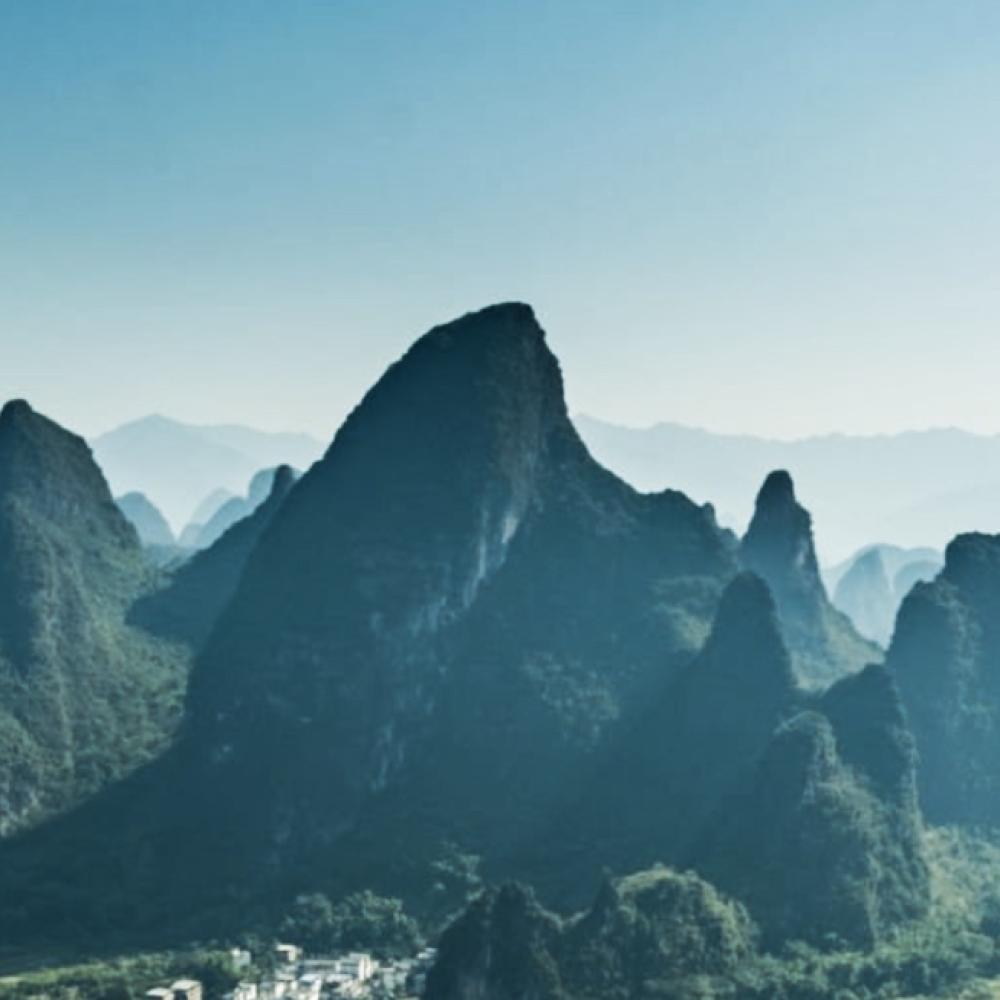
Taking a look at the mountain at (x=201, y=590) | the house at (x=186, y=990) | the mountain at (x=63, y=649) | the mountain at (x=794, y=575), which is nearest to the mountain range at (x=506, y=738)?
the mountain at (x=63, y=649)

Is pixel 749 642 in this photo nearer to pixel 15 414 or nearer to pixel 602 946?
pixel 602 946

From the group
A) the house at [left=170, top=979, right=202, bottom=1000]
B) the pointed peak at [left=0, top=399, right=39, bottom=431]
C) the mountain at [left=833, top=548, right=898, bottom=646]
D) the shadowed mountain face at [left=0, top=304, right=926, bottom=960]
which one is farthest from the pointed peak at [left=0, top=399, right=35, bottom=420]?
the mountain at [left=833, top=548, right=898, bottom=646]

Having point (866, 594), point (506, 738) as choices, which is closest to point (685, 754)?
point (506, 738)

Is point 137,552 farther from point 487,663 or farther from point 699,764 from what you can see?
point 699,764

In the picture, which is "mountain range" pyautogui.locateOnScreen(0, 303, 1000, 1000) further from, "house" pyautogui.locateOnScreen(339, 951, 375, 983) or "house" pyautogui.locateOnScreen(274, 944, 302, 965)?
"house" pyautogui.locateOnScreen(339, 951, 375, 983)

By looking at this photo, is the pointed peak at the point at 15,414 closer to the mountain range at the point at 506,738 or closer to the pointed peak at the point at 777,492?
the mountain range at the point at 506,738

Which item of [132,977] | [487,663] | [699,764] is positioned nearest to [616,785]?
[699,764]
